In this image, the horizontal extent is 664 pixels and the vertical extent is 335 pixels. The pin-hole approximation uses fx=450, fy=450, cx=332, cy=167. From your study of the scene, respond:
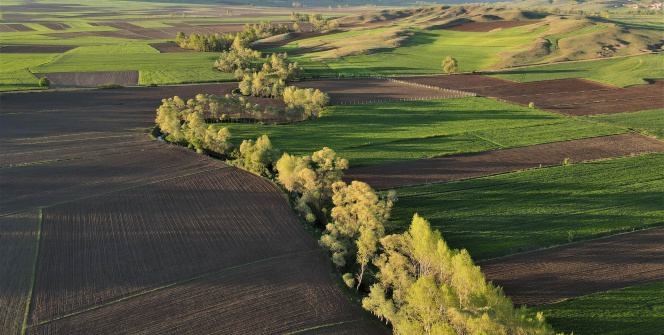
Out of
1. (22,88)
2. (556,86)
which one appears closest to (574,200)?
(556,86)

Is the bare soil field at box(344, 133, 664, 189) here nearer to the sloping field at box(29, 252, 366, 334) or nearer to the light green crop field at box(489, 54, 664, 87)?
the sloping field at box(29, 252, 366, 334)

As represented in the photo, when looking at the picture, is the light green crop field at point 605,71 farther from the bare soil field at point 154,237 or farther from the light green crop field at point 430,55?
the bare soil field at point 154,237

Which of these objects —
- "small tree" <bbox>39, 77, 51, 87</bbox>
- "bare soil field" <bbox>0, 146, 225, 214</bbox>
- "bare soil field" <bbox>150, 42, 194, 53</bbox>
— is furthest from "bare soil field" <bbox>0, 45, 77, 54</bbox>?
"bare soil field" <bbox>0, 146, 225, 214</bbox>

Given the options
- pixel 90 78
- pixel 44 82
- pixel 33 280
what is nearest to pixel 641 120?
pixel 33 280

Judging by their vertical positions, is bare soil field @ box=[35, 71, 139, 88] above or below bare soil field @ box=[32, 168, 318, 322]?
above

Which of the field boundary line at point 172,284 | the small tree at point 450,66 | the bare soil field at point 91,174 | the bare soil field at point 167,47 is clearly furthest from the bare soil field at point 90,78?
the field boundary line at point 172,284

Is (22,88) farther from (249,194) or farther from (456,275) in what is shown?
(456,275)

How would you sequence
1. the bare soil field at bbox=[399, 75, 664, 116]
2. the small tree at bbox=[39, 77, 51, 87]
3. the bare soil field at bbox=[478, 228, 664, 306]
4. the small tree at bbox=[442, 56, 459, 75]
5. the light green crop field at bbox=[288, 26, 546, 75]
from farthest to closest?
the light green crop field at bbox=[288, 26, 546, 75] < the small tree at bbox=[442, 56, 459, 75] < the small tree at bbox=[39, 77, 51, 87] < the bare soil field at bbox=[399, 75, 664, 116] < the bare soil field at bbox=[478, 228, 664, 306]
